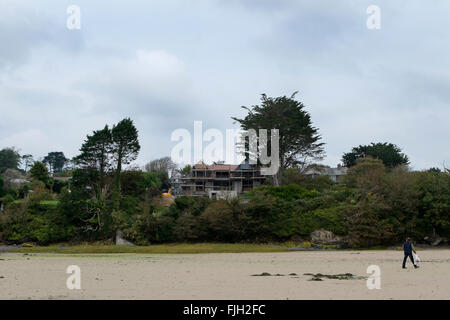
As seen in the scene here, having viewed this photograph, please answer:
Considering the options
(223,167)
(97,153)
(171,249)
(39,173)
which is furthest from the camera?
(223,167)

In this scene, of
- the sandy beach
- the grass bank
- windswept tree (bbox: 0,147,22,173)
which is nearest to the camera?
the sandy beach

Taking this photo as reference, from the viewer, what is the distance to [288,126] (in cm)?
5184

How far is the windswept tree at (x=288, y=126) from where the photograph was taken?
52031 mm

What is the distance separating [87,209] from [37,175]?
83.7 feet

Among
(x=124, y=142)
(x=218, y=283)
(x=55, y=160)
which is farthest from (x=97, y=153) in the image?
(x=55, y=160)

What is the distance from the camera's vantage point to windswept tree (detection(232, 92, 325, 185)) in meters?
52.0

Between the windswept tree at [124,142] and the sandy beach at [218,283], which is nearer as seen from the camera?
the sandy beach at [218,283]

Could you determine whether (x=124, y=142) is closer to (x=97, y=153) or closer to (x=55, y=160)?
(x=97, y=153)

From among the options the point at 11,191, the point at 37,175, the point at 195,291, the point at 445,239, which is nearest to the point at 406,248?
the point at 195,291

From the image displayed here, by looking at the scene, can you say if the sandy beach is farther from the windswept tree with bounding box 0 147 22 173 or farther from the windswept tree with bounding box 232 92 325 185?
the windswept tree with bounding box 0 147 22 173

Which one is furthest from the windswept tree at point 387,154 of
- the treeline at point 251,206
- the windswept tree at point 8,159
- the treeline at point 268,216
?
the windswept tree at point 8,159

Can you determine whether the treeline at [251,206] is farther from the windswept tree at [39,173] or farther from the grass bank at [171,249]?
the windswept tree at [39,173]

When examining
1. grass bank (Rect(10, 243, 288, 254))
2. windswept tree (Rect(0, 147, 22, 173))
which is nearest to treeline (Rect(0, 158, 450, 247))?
grass bank (Rect(10, 243, 288, 254))
